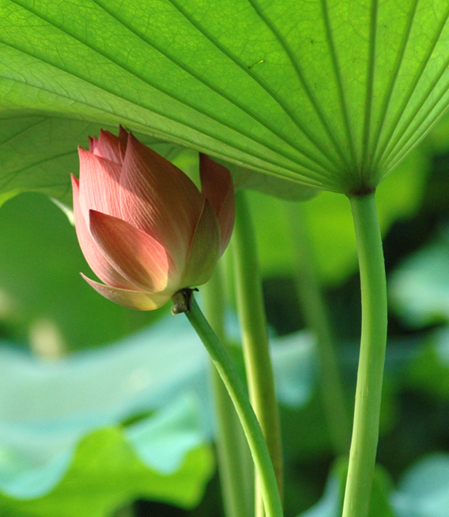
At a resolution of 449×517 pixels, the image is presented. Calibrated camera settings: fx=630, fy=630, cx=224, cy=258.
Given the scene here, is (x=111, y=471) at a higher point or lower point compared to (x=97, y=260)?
lower

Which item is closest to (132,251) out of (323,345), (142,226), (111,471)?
(142,226)

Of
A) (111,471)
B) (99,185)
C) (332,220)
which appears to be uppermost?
(332,220)

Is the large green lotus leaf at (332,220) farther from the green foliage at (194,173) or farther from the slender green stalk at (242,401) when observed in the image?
the slender green stalk at (242,401)

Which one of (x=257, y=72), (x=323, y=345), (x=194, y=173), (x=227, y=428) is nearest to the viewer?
(x=257, y=72)

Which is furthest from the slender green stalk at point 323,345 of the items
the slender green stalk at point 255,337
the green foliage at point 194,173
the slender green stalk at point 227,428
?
the slender green stalk at point 255,337

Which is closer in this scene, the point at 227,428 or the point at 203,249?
the point at 203,249

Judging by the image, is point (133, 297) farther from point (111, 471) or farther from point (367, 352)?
point (111, 471)
